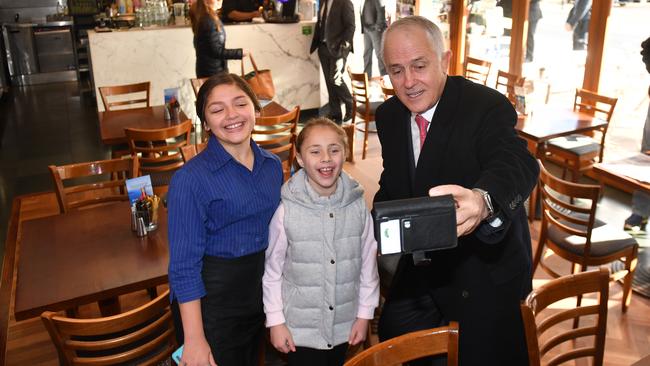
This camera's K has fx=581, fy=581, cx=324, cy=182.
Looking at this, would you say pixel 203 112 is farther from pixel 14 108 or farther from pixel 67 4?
pixel 67 4

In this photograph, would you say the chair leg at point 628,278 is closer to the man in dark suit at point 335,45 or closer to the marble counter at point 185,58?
the man in dark suit at point 335,45

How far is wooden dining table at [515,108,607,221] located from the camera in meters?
4.35

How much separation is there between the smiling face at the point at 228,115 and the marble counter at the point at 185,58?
525 cm

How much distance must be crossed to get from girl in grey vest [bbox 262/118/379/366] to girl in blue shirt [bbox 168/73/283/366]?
7cm

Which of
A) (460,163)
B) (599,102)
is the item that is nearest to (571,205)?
(460,163)

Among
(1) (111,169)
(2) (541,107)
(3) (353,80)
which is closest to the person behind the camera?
(1) (111,169)

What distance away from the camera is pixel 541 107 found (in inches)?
201

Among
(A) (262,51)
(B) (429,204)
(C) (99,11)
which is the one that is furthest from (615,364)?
(C) (99,11)

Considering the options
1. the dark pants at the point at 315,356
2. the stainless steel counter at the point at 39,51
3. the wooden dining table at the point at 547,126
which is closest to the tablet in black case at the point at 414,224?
the dark pants at the point at 315,356

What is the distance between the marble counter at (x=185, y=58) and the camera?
6.65 metres

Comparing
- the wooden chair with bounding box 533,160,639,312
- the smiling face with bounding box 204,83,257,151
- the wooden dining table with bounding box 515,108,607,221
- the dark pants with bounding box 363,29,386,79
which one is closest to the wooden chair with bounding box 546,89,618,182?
the wooden dining table with bounding box 515,108,607,221

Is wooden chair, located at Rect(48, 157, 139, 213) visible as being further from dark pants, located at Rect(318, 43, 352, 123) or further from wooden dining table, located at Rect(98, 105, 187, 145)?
dark pants, located at Rect(318, 43, 352, 123)

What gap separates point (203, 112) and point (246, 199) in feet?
1.07

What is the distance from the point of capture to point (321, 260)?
197cm
